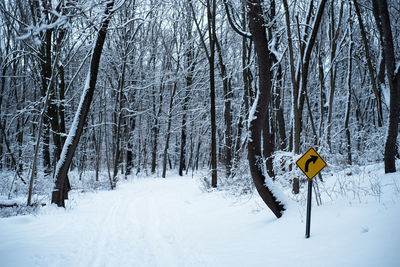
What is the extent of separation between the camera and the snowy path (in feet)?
10.9

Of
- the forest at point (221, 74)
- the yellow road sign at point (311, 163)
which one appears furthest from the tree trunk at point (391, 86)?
the yellow road sign at point (311, 163)

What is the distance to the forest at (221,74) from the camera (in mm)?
→ 6055

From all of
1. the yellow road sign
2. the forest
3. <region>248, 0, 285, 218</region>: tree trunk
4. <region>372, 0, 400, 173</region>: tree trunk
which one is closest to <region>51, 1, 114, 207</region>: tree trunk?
the forest

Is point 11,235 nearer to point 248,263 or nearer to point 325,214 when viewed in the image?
point 248,263

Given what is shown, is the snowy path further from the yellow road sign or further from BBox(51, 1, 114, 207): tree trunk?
the yellow road sign

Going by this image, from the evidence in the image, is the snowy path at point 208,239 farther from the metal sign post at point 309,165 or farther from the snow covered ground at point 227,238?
the metal sign post at point 309,165

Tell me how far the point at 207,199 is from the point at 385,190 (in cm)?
643

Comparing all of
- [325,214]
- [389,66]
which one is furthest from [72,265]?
[389,66]

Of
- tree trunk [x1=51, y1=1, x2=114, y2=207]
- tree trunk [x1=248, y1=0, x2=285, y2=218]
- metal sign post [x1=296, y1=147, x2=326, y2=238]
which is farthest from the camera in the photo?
tree trunk [x1=51, y1=1, x2=114, y2=207]

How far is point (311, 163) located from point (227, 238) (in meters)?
2.50

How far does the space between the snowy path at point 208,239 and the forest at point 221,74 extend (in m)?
1.11

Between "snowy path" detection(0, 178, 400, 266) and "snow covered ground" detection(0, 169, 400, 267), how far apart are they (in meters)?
0.01

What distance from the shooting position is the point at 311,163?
3922 mm

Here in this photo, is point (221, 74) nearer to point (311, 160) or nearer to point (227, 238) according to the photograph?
point (227, 238)
